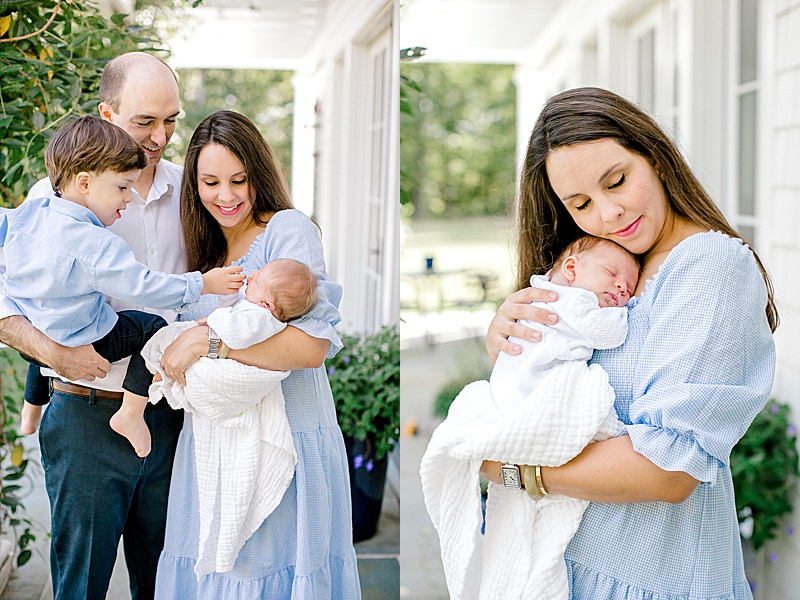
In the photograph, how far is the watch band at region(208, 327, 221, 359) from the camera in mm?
1525

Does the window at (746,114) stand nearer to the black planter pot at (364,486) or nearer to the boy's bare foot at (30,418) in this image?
the black planter pot at (364,486)

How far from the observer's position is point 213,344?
1529mm

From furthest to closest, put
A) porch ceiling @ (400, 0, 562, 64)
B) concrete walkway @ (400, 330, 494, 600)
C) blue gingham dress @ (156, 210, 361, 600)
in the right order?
porch ceiling @ (400, 0, 562, 64) → concrete walkway @ (400, 330, 494, 600) → blue gingham dress @ (156, 210, 361, 600)

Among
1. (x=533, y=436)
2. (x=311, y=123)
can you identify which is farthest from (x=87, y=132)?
(x=533, y=436)

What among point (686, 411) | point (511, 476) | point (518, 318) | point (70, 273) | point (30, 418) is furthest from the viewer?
point (30, 418)

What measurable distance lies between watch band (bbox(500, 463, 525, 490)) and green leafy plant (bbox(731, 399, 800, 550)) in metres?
1.76

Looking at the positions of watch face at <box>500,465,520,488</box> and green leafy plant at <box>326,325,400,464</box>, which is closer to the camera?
watch face at <box>500,465,520,488</box>

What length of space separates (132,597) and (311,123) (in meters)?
1.18

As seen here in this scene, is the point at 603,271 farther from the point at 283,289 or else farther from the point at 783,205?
the point at 783,205

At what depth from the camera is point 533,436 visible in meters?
1.23

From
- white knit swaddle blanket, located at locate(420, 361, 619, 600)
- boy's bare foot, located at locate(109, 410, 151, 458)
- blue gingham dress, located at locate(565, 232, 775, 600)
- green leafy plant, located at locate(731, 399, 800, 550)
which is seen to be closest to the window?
green leafy plant, located at locate(731, 399, 800, 550)

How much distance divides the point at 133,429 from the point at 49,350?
9.3 inches

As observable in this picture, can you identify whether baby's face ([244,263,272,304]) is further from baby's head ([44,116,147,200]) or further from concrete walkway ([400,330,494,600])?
concrete walkway ([400,330,494,600])

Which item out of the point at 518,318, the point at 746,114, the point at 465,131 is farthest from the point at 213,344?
the point at 465,131
